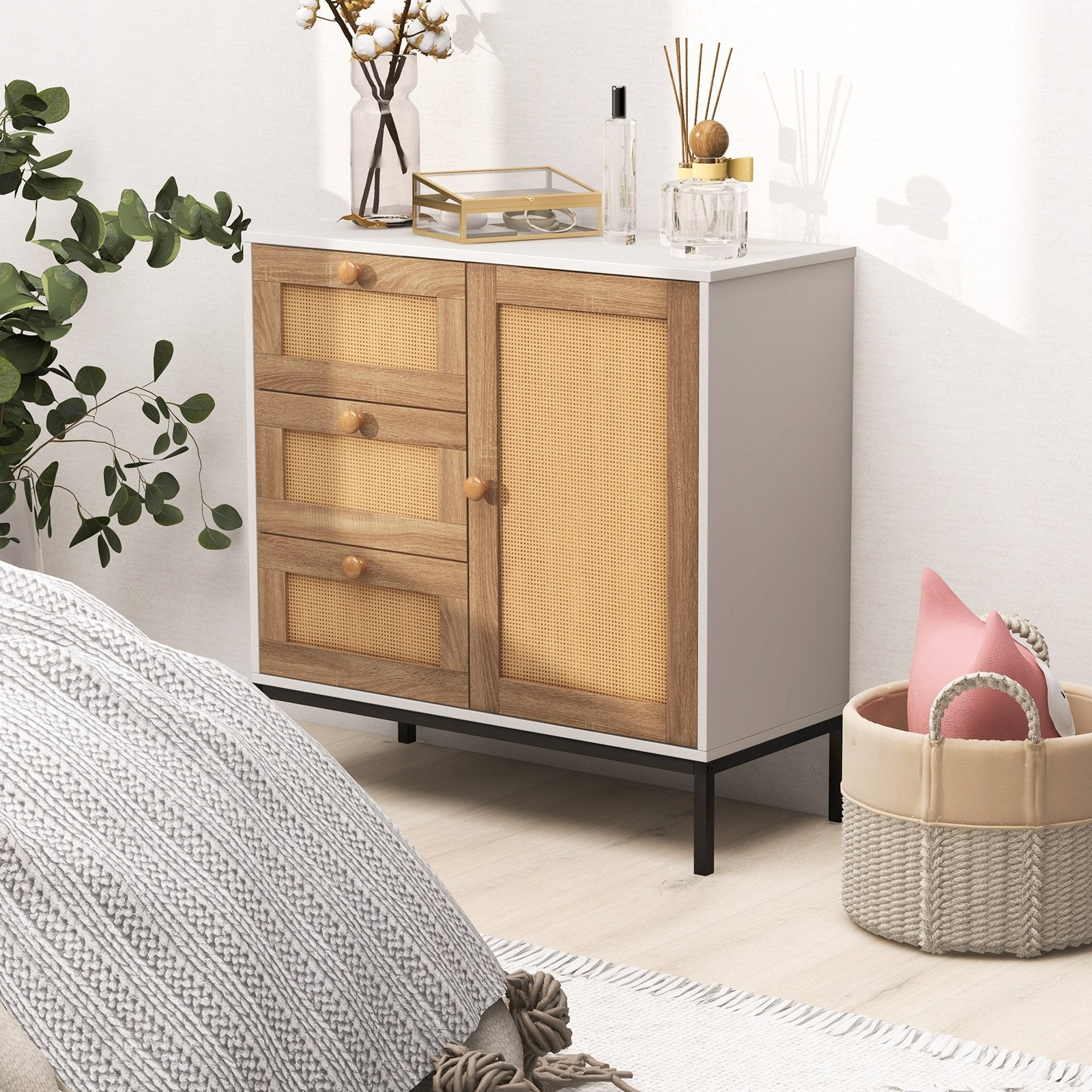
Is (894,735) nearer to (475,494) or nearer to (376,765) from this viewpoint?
(475,494)

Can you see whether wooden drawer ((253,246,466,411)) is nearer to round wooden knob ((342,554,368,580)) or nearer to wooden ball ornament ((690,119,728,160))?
round wooden knob ((342,554,368,580))

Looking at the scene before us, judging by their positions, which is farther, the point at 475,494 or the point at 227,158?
the point at 227,158

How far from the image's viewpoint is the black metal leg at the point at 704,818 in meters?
2.82

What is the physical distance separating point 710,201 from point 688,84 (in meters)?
0.33

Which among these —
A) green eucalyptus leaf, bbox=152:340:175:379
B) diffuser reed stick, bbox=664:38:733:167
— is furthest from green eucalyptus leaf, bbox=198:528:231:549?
diffuser reed stick, bbox=664:38:733:167

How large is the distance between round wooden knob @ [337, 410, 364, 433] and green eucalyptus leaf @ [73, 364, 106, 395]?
739 millimetres

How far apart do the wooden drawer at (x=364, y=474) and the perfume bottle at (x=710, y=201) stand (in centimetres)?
46

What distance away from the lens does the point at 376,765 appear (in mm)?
3438

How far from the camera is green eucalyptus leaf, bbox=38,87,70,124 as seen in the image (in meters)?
3.38

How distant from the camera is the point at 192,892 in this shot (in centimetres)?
143

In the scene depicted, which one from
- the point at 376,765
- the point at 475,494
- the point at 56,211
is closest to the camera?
the point at 475,494

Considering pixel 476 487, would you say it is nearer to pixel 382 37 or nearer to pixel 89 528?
pixel 382 37

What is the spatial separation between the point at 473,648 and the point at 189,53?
1.40 m

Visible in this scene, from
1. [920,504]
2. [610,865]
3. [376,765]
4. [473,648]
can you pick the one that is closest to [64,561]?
[376,765]
